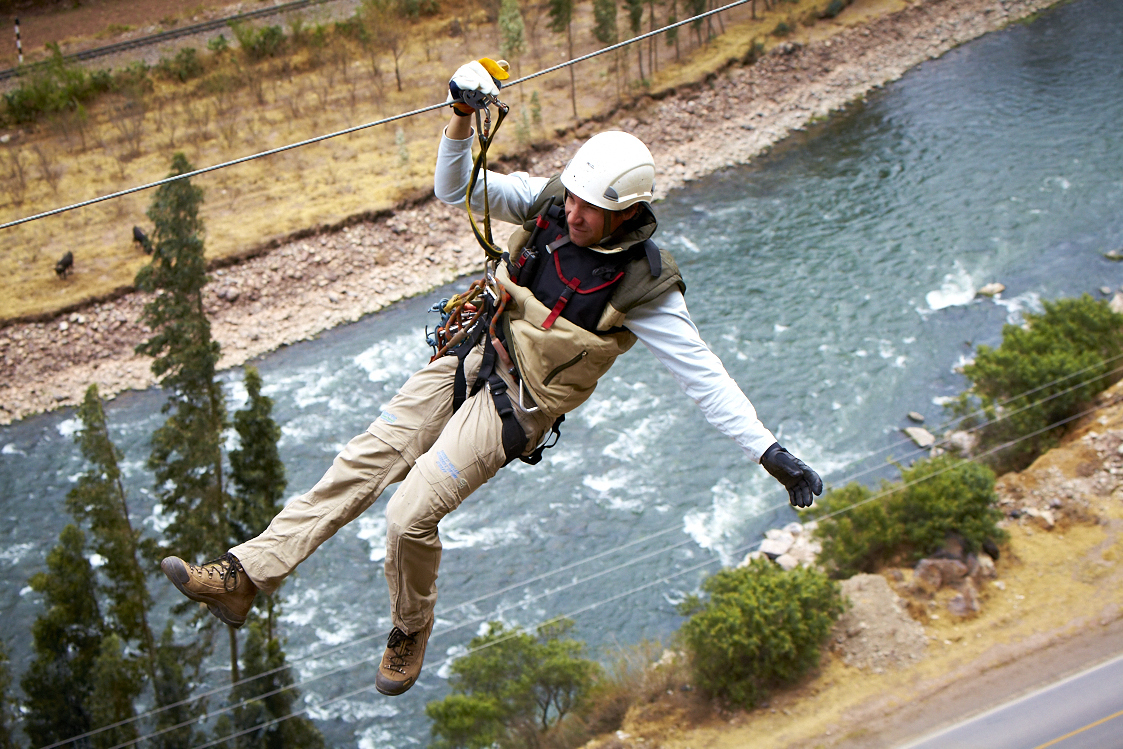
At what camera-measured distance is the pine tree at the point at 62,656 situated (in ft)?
37.2

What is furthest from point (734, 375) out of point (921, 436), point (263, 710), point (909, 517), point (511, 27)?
point (511, 27)

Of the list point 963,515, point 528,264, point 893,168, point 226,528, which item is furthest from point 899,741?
point 893,168

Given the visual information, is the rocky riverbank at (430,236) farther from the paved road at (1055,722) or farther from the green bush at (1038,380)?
the paved road at (1055,722)

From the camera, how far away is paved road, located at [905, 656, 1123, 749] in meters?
10.6

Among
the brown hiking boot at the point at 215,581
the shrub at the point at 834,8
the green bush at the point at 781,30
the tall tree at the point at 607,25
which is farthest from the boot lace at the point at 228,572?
the shrub at the point at 834,8

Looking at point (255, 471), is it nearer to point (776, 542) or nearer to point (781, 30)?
point (776, 542)

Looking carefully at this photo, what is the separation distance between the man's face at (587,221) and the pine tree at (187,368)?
338 inches

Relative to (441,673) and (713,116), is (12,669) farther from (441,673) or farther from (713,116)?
(713,116)

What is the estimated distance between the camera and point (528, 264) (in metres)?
3.94

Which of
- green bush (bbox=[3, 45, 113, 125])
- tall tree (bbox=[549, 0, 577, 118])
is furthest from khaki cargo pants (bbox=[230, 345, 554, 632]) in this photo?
green bush (bbox=[3, 45, 113, 125])

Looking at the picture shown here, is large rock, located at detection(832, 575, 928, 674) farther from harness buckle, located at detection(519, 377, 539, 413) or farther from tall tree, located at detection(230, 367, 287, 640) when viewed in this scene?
harness buckle, located at detection(519, 377, 539, 413)

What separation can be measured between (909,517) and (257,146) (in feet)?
55.1

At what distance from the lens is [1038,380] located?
15.0 m

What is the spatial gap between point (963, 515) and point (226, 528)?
911 centimetres
